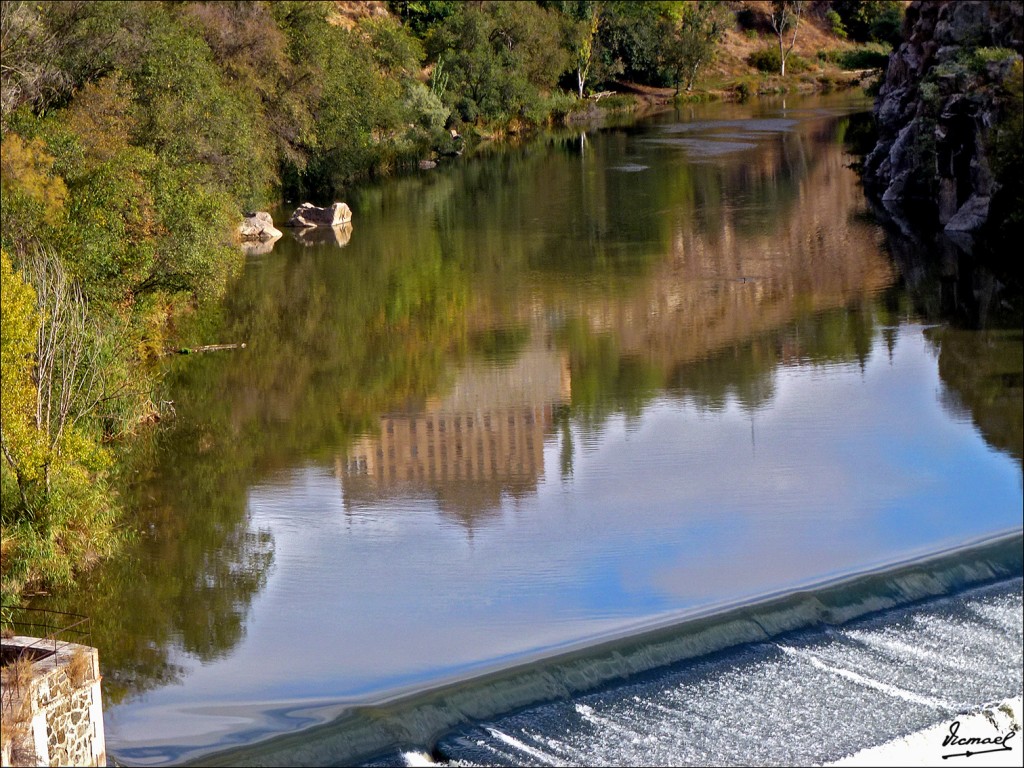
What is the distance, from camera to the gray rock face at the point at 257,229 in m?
38.1

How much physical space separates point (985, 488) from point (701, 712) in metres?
7.05

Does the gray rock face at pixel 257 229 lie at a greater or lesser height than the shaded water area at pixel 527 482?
greater

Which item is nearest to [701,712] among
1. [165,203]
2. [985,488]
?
[985,488]

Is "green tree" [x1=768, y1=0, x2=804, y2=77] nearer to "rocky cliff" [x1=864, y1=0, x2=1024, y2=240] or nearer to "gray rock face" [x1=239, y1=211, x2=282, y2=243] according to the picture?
"rocky cliff" [x1=864, y1=0, x2=1024, y2=240]

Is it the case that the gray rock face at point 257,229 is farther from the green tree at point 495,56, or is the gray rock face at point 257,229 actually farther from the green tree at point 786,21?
the green tree at point 786,21

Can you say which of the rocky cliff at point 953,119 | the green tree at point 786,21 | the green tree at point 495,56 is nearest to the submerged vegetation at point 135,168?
the green tree at point 495,56

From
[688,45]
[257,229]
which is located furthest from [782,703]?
[688,45]

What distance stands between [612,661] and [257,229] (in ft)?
89.0

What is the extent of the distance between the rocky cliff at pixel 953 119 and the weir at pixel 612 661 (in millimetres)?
17448

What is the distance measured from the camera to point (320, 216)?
40.4m

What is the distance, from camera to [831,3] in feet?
341

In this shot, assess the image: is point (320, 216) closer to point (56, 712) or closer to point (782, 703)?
point (782, 703)

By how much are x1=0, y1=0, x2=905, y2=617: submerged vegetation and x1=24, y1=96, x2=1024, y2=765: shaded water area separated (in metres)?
1.20

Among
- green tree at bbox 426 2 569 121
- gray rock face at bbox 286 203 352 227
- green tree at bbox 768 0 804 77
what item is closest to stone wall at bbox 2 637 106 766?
gray rock face at bbox 286 203 352 227
